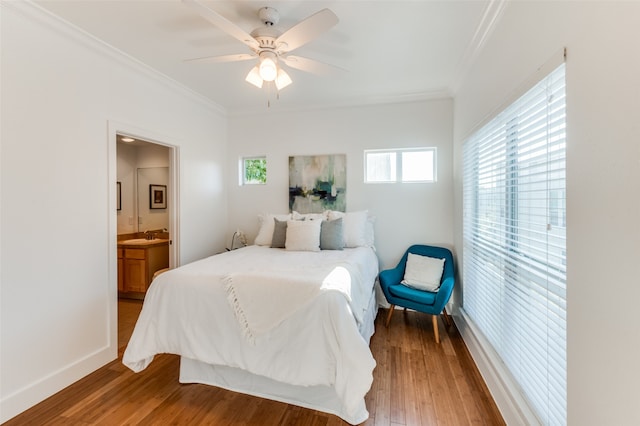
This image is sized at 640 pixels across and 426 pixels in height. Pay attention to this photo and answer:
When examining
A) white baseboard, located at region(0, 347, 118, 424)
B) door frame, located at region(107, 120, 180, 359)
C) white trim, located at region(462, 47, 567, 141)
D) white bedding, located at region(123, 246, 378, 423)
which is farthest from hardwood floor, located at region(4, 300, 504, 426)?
white trim, located at region(462, 47, 567, 141)

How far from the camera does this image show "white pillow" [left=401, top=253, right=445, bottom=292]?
2945 mm

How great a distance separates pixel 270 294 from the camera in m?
1.74

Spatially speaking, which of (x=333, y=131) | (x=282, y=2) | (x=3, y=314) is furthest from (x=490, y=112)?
(x=3, y=314)

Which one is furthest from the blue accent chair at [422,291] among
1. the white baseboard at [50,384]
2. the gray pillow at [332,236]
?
the white baseboard at [50,384]

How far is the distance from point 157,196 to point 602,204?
5.02m

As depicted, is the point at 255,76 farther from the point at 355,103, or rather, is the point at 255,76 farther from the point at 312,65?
the point at 355,103

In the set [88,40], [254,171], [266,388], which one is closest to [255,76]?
[88,40]

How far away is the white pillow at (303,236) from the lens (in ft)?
9.71

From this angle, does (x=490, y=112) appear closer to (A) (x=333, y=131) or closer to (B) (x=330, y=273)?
(B) (x=330, y=273)

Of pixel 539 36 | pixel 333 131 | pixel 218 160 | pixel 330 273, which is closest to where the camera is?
pixel 539 36

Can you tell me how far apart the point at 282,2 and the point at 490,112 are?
161 cm

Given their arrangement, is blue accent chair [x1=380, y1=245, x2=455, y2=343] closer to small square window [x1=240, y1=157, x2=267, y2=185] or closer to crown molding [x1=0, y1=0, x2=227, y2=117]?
small square window [x1=240, y1=157, x2=267, y2=185]

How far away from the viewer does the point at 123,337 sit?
9.05ft

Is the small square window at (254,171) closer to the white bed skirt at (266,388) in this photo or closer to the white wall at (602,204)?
the white bed skirt at (266,388)
